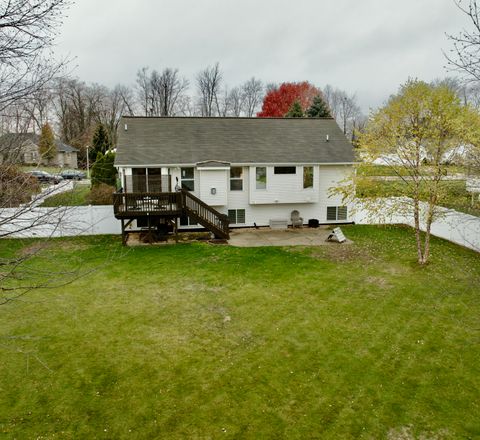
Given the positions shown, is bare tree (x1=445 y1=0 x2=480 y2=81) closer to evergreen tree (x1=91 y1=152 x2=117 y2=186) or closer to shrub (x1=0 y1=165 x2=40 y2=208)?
shrub (x1=0 y1=165 x2=40 y2=208)

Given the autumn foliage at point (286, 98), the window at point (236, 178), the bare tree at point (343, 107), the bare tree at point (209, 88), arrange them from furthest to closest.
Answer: the bare tree at point (343, 107) < the bare tree at point (209, 88) < the autumn foliage at point (286, 98) < the window at point (236, 178)

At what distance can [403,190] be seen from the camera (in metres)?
15.2

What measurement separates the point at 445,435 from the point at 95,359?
22.6 ft

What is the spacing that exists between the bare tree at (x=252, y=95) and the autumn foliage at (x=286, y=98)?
11.1 meters

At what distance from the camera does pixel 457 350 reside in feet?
28.7

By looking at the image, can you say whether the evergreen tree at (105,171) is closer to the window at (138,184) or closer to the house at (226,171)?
the house at (226,171)

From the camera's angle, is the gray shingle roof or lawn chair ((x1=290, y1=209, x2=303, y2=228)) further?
lawn chair ((x1=290, y1=209, x2=303, y2=228))

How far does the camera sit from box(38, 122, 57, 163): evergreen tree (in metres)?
5.19

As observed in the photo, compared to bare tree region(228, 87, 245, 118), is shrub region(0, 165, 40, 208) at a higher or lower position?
lower

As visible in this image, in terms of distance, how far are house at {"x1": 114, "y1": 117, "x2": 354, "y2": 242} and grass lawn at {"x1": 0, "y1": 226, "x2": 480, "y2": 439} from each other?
4145 mm

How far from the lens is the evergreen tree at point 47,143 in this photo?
5.19m

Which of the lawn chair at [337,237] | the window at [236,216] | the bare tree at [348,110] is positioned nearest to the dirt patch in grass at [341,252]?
the lawn chair at [337,237]

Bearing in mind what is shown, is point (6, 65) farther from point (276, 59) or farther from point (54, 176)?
point (276, 59)

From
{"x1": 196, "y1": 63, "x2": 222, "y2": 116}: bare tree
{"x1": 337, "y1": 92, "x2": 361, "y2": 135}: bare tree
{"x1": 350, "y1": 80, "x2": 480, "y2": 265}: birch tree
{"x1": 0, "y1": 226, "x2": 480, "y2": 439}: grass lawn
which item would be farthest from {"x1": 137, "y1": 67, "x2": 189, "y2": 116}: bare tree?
{"x1": 0, "y1": 226, "x2": 480, "y2": 439}: grass lawn
